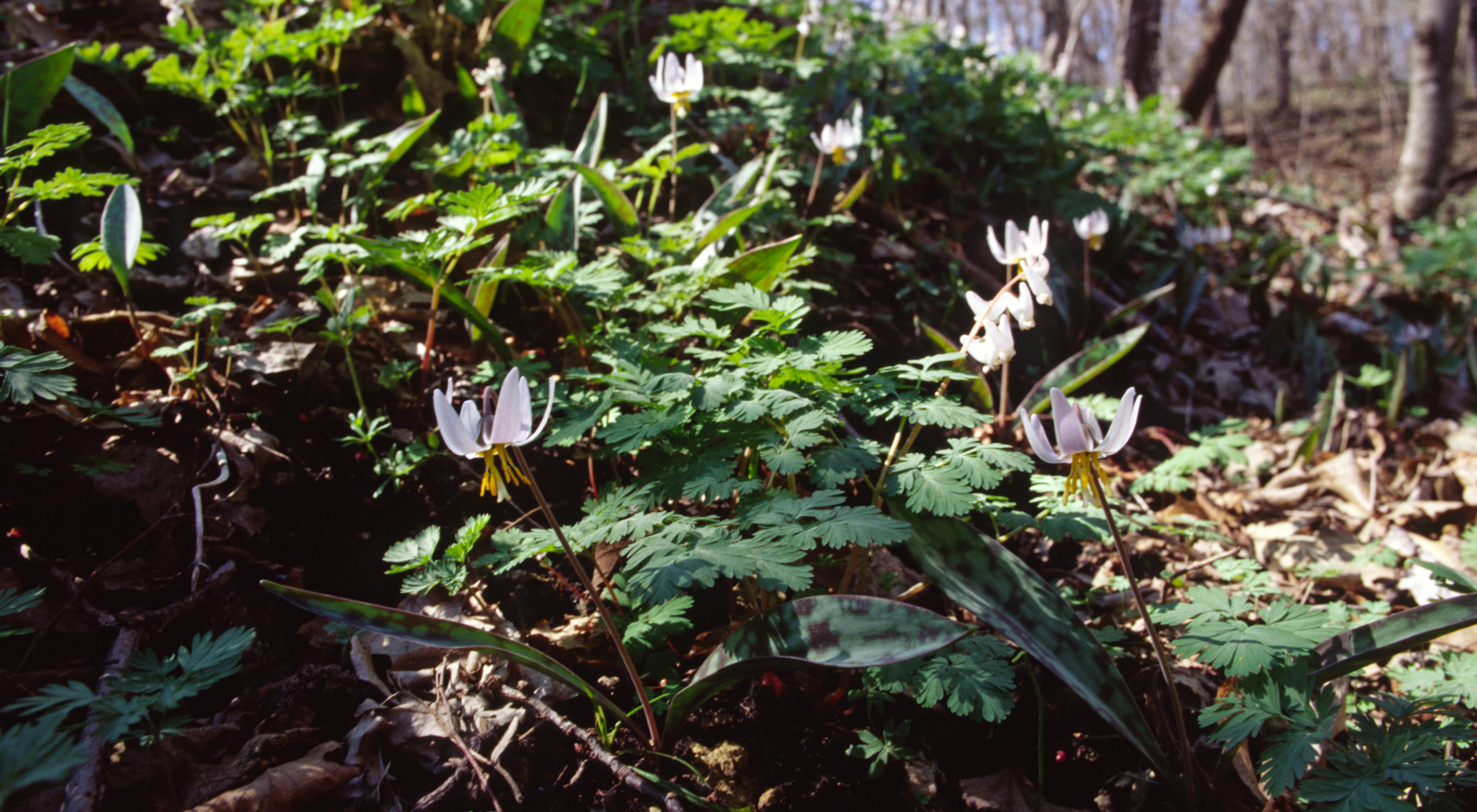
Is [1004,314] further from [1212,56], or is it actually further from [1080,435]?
[1212,56]

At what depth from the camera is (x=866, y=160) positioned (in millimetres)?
3291

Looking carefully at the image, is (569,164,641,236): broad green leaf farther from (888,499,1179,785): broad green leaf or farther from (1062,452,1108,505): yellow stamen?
(1062,452,1108,505): yellow stamen

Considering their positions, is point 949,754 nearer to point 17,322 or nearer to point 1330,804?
point 1330,804

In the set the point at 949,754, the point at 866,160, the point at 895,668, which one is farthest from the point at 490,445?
the point at 866,160

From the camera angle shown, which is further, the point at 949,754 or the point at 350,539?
the point at 350,539

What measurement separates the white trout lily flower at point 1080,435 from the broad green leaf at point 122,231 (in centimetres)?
206

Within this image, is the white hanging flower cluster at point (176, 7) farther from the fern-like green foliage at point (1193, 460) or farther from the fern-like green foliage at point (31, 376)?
the fern-like green foliage at point (1193, 460)

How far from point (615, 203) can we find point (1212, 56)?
705cm

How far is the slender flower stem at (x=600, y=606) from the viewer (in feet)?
3.28

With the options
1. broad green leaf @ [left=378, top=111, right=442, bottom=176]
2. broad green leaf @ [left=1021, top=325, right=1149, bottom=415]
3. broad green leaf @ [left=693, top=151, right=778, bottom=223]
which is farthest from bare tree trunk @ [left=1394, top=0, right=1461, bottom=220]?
broad green leaf @ [left=378, top=111, right=442, bottom=176]

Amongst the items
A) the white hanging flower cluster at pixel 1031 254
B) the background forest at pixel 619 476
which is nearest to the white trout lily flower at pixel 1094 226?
the background forest at pixel 619 476

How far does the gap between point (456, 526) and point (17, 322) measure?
3.67ft

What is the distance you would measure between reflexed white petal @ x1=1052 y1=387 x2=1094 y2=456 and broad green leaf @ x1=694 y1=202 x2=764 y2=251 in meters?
1.18

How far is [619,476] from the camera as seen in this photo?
1.77m
